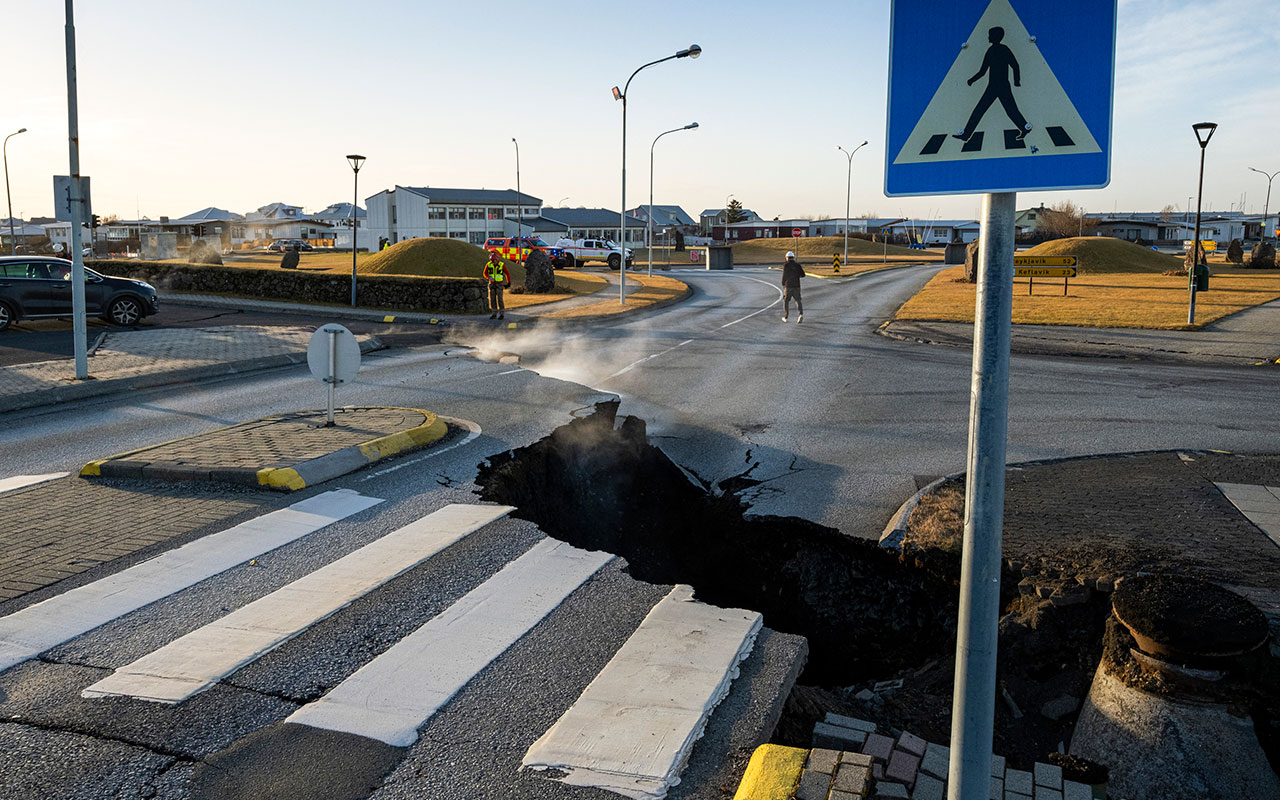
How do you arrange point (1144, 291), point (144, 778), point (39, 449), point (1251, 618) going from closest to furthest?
point (144, 778) < point (1251, 618) < point (39, 449) < point (1144, 291)

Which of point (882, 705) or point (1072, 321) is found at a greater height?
point (1072, 321)

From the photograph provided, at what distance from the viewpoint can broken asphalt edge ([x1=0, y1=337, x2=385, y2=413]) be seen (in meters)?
11.7

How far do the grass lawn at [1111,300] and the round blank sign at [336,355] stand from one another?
17811 millimetres

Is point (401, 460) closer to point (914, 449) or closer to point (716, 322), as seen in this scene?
point (914, 449)

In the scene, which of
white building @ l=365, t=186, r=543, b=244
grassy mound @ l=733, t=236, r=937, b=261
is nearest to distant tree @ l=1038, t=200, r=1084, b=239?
grassy mound @ l=733, t=236, r=937, b=261

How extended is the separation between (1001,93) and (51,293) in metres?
22.2

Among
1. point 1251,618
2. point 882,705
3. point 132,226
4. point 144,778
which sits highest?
point 132,226

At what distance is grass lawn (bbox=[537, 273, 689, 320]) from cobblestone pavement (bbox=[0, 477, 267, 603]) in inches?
682

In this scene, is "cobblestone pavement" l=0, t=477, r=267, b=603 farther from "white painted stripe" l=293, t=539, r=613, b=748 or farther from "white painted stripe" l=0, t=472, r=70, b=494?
"white painted stripe" l=293, t=539, r=613, b=748

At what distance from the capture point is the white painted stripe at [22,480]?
25.1ft

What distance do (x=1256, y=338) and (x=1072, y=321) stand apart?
4149 millimetres

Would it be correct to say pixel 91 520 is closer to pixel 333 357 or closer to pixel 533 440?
pixel 333 357

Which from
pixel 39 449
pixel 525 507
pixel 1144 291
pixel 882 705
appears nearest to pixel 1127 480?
pixel 882 705

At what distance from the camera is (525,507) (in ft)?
26.0
